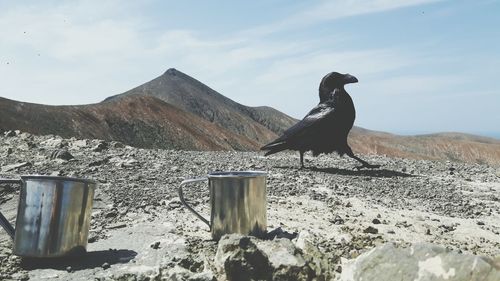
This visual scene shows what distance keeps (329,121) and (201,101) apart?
176 ft

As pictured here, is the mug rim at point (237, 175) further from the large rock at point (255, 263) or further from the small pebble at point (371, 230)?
the small pebble at point (371, 230)

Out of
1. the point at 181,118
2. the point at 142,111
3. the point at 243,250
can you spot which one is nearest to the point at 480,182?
the point at 243,250

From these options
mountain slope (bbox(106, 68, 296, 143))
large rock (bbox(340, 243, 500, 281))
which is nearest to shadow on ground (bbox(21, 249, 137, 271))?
large rock (bbox(340, 243, 500, 281))

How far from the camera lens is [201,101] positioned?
60938 millimetres

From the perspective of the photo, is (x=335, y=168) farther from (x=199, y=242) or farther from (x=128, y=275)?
(x=128, y=275)

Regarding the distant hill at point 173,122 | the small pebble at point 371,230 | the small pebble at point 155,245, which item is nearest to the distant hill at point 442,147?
the distant hill at point 173,122

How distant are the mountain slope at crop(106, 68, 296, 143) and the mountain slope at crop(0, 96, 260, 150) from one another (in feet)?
50.3

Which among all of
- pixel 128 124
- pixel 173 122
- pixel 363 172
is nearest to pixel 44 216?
pixel 363 172

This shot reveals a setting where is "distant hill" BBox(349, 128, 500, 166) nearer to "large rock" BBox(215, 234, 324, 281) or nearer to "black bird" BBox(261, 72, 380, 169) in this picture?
"black bird" BBox(261, 72, 380, 169)

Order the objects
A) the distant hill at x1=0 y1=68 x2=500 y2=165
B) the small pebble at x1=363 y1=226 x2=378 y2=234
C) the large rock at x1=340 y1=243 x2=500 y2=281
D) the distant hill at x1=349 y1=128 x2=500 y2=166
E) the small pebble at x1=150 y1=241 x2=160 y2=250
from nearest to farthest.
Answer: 1. the large rock at x1=340 y1=243 x2=500 y2=281
2. the small pebble at x1=150 y1=241 x2=160 y2=250
3. the small pebble at x1=363 y1=226 x2=378 y2=234
4. the distant hill at x1=0 y1=68 x2=500 y2=165
5. the distant hill at x1=349 y1=128 x2=500 y2=166

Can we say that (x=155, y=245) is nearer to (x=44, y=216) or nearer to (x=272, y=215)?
(x=44, y=216)

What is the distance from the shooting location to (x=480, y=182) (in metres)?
8.01

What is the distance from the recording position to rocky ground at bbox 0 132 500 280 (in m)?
3.12

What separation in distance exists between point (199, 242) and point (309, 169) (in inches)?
189
